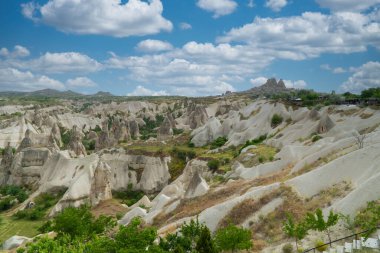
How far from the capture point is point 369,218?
20.7 metres

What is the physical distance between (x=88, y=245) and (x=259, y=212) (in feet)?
36.2

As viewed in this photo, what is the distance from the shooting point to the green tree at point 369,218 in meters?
18.9

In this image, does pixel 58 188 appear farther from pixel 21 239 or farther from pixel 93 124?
pixel 93 124

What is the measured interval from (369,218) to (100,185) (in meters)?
40.2

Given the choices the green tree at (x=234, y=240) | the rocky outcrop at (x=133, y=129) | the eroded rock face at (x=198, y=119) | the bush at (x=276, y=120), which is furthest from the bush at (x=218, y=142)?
the green tree at (x=234, y=240)

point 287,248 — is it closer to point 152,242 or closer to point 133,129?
point 152,242

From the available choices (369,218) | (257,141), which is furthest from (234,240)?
(257,141)

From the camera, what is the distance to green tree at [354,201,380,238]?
18.9 metres

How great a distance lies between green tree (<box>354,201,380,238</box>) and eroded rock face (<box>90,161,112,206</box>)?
38973mm

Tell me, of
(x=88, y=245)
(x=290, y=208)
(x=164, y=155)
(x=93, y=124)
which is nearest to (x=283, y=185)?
(x=290, y=208)

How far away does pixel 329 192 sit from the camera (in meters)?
26.1

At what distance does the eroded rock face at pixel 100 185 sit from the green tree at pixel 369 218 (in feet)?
128

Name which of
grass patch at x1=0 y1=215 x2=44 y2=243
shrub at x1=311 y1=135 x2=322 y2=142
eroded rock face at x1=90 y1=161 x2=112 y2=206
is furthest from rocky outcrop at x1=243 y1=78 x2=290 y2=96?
grass patch at x1=0 y1=215 x2=44 y2=243

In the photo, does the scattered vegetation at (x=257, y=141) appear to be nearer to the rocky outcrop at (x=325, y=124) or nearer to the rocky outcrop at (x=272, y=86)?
the rocky outcrop at (x=325, y=124)
